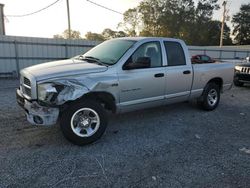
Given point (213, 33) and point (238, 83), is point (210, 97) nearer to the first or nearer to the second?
point (238, 83)

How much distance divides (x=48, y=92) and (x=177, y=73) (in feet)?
9.57

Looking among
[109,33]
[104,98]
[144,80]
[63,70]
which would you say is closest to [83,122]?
[104,98]

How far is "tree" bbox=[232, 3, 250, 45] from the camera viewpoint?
6156 centimetres

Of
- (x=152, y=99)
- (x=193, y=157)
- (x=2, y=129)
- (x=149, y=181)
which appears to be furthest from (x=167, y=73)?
(x=2, y=129)

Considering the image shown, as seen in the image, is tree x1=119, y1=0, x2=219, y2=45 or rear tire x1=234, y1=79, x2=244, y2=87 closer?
rear tire x1=234, y1=79, x2=244, y2=87

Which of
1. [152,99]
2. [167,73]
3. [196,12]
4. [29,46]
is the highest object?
[196,12]

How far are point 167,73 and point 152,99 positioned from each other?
659 mm

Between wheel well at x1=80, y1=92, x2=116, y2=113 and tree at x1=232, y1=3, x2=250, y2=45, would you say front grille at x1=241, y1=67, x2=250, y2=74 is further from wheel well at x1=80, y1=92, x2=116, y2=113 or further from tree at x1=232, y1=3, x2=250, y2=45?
tree at x1=232, y1=3, x2=250, y2=45

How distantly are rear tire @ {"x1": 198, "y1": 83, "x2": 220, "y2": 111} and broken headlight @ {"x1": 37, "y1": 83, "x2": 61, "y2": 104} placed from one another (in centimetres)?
404

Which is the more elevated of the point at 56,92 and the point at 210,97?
the point at 56,92

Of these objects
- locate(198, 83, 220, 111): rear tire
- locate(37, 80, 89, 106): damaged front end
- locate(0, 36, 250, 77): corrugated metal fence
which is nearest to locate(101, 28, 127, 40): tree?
locate(0, 36, 250, 77): corrugated metal fence

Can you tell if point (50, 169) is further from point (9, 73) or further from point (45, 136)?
point (9, 73)

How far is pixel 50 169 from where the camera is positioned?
322cm

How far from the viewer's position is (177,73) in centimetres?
521
